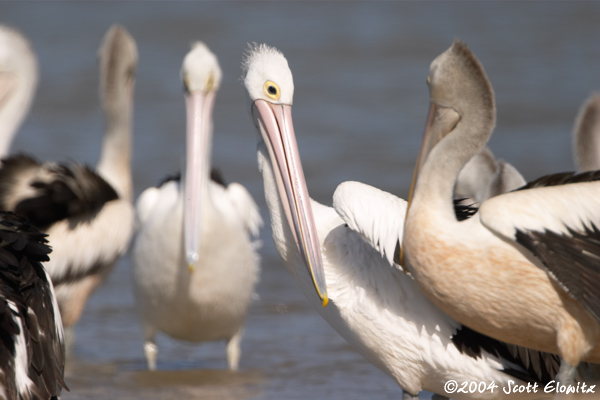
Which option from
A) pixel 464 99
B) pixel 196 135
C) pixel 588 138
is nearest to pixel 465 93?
pixel 464 99

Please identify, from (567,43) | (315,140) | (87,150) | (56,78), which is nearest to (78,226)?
(87,150)

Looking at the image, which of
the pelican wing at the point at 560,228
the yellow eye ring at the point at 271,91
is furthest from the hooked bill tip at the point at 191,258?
the pelican wing at the point at 560,228

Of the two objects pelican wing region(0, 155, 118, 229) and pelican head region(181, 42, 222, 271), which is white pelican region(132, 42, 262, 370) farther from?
pelican wing region(0, 155, 118, 229)

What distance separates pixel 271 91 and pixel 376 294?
94 centimetres

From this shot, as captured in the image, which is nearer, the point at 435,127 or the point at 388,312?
the point at 388,312

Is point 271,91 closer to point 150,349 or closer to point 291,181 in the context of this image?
point 291,181

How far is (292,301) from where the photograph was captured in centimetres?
667

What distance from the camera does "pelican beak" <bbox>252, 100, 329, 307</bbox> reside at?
3.47 metres

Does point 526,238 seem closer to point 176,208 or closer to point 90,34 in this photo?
point 176,208

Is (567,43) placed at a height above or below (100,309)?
above

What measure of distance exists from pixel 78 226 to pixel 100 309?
1372 mm

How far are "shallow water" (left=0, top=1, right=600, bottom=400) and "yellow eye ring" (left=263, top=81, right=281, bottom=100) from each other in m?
1.63

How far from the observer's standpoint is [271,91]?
3826 millimetres

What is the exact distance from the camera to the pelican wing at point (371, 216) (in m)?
3.43
